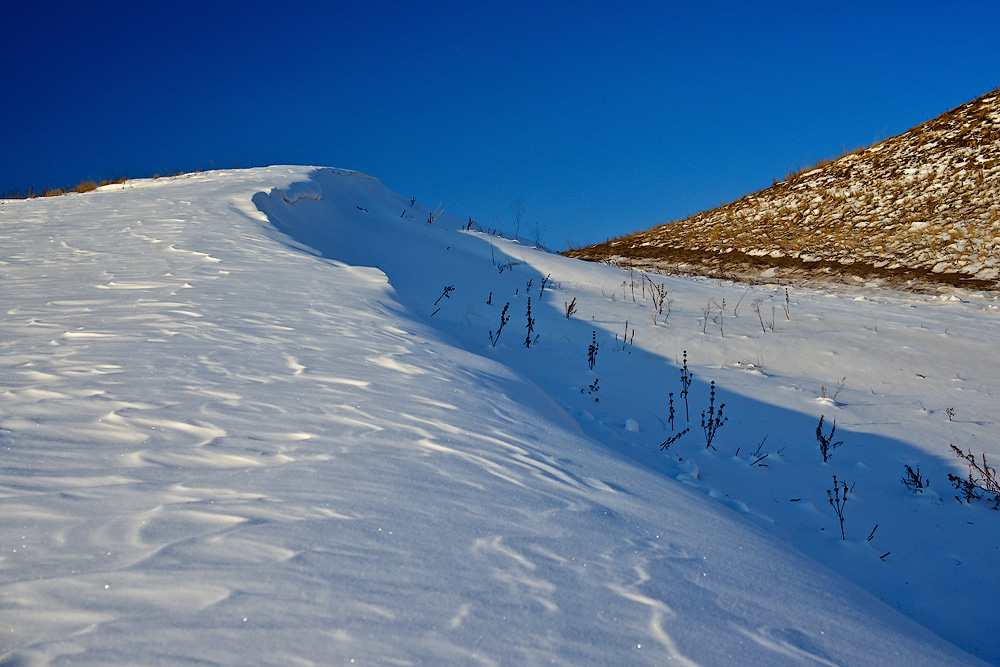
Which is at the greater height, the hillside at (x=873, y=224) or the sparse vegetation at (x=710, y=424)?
the hillside at (x=873, y=224)

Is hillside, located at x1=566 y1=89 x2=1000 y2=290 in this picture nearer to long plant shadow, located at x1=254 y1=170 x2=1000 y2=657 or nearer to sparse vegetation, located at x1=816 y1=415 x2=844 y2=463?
long plant shadow, located at x1=254 y1=170 x2=1000 y2=657

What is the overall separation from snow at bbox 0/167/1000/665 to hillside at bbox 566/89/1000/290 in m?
5.86

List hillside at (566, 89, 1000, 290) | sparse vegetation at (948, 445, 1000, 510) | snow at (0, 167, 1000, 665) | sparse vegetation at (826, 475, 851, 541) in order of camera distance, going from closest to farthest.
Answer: snow at (0, 167, 1000, 665) < sparse vegetation at (826, 475, 851, 541) < sparse vegetation at (948, 445, 1000, 510) < hillside at (566, 89, 1000, 290)

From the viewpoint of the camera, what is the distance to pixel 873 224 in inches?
469

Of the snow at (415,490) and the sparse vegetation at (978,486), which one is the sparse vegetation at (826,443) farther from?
the sparse vegetation at (978,486)

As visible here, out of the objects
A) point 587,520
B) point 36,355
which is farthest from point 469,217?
point 587,520

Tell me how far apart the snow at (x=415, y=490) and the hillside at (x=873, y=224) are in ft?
19.2

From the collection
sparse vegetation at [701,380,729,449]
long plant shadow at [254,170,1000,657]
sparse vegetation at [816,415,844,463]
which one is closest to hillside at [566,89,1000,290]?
long plant shadow at [254,170,1000,657]

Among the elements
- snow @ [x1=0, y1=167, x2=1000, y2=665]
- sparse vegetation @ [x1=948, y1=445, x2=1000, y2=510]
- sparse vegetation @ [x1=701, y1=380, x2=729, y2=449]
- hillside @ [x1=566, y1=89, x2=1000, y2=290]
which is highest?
hillside @ [x1=566, y1=89, x2=1000, y2=290]

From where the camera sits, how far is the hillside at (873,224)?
10.0 meters

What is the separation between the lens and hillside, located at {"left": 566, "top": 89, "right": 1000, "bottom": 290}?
→ 33.0 ft

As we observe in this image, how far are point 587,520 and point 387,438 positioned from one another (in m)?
0.70

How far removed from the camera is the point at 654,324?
244 inches

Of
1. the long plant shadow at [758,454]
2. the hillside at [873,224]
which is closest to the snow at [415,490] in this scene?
the long plant shadow at [758,454]
